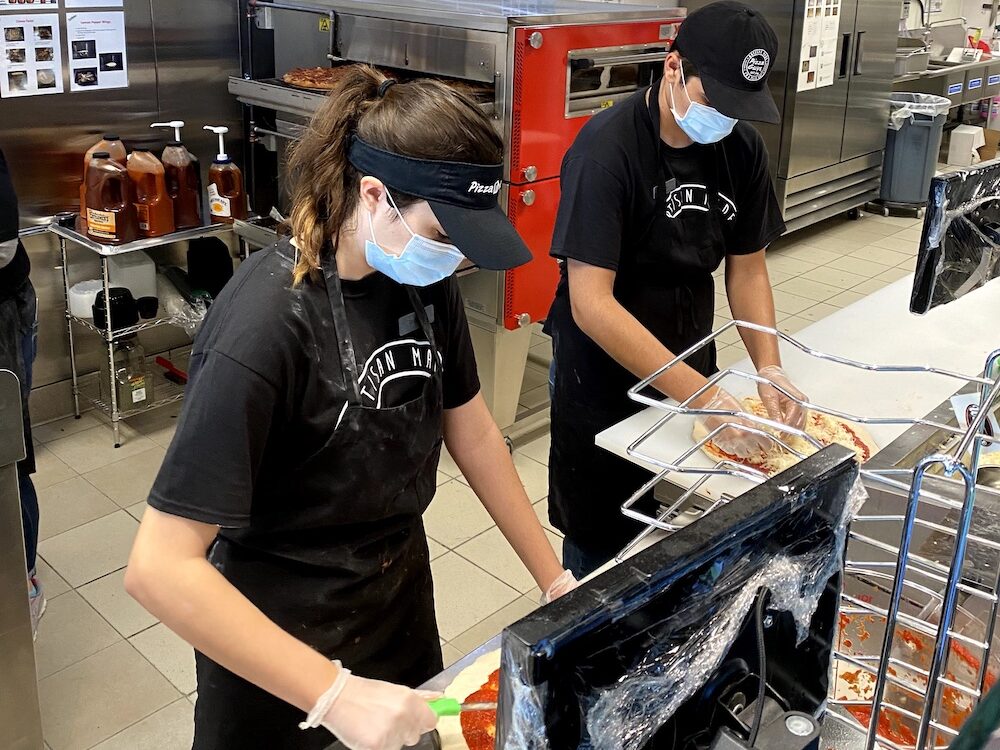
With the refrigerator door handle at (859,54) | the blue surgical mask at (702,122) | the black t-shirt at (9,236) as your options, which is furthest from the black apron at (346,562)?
the refrigerator door handle at (859,54)

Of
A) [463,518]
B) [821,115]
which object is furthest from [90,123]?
[821,115]

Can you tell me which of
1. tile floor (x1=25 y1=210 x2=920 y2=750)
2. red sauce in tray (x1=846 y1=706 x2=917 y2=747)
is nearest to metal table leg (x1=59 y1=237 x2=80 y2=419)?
tile floor (x1=25 y1=210 x2=920 y2=750)

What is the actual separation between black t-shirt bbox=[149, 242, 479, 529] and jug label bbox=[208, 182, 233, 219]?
2486 millimetres

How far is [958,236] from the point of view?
1.28m

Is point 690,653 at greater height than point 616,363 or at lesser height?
greater

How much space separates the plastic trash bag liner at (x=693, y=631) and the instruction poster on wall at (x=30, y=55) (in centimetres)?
345

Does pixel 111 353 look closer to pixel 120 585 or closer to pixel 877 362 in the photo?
pixel 120 585

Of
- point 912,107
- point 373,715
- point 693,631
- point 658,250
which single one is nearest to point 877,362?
point 658,250

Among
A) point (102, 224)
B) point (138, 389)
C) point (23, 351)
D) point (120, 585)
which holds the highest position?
point (102, 224)

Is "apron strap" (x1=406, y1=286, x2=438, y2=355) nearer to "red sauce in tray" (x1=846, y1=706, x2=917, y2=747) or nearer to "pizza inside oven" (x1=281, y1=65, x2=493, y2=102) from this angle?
"red sauce in tray" (x1=846, y1=706, x2=917, y2=747)

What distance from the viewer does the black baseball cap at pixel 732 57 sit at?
196 cm

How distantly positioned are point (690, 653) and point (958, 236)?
0.82 meters

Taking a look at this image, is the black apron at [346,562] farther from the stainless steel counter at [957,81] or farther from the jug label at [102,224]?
the stainless steel counter at [957,81]

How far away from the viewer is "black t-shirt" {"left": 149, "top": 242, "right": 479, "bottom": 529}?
46.8 inches
